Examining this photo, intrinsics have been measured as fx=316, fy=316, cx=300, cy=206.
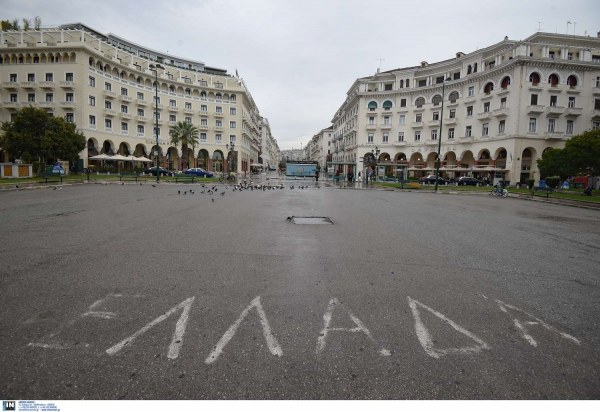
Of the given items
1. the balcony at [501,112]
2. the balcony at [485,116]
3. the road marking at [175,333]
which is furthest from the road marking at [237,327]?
the balcony at [485,116]

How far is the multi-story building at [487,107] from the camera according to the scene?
4047cm

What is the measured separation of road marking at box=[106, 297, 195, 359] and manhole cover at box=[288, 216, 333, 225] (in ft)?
19.6

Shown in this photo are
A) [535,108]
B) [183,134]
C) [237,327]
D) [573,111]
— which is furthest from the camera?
[183,134]

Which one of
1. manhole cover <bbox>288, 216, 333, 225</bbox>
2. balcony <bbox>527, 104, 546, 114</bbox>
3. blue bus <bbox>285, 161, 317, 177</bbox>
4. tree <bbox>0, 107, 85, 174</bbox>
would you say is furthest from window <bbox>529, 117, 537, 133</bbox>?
tree <bbox>0, 107, 85, 174</bbox>

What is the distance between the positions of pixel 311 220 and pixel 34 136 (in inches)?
1421

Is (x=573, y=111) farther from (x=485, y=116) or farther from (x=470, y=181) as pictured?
(x=470, y=181)

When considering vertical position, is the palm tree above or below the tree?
above

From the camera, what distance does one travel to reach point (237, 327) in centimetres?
308

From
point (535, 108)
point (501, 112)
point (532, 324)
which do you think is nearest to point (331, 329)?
point (532, 324)

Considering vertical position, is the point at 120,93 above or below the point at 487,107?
above

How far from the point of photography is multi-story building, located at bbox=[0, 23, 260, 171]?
44031 millimetres

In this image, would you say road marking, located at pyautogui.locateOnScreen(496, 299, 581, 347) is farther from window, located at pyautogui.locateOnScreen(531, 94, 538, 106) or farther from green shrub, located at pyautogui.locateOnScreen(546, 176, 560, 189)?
window, located at pyautogui.locateOnScreen(531, 94, 538, 106)

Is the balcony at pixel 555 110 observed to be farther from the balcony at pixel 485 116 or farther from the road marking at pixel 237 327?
the road marking at pixel 237 327

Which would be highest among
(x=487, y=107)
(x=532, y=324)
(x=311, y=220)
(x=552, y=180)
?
(x=487, y=107)
